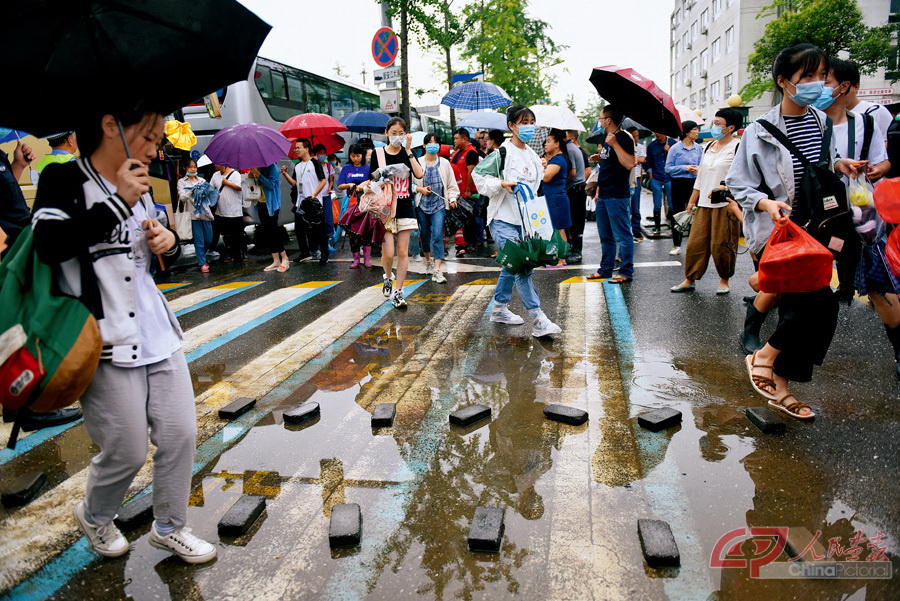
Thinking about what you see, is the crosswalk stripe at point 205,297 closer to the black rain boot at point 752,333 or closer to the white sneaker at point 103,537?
the white sneaker at point 103,537

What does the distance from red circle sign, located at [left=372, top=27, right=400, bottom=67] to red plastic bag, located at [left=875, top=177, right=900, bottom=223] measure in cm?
1144

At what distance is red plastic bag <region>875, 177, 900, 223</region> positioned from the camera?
372cm

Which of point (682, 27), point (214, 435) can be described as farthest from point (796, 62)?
point (682, 27)

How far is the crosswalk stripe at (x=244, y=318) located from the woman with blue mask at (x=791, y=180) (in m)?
4.74

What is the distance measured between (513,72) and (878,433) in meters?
24.2

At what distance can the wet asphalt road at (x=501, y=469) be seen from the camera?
2.54 m

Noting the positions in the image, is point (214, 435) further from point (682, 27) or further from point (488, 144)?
point (682, 27)

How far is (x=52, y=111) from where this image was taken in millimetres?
2334

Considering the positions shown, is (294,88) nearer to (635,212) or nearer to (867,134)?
(635,212)

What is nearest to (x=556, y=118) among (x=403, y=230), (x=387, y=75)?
(x=403, y=230)

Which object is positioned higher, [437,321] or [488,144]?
[488,144]

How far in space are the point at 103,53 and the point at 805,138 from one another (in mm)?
3717

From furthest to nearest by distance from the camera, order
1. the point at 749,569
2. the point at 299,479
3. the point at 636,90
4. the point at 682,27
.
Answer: the point at 682,27 < the point at 636,90 < the point at 299,479 < the point at 749,569

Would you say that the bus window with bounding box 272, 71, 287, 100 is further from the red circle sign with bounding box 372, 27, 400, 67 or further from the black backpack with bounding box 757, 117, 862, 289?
the black backpack with bounding box 757, 117, 862, 289
